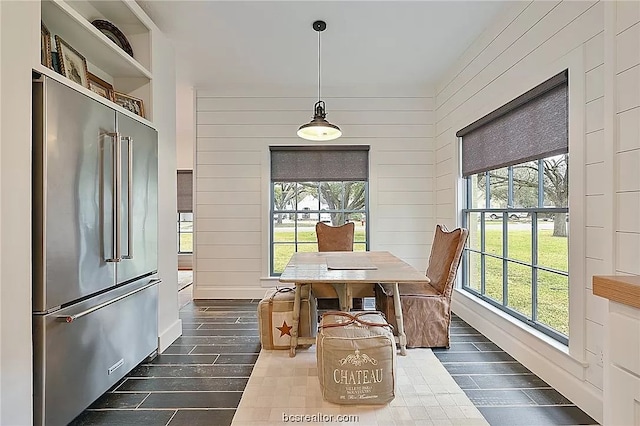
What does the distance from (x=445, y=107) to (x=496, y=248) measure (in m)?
1.93

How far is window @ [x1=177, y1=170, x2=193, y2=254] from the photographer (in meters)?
8.59

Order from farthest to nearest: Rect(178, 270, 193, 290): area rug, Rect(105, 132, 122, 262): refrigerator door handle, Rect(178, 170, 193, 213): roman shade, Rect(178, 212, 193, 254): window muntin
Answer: Rect(178, 212, 193, 254): window muntin → Rect(178, 170, 193, 213): roman shade → Rect(178, 270, 193, 290): area rug → Rect(105, 132, 122, 262): refrigerator door handle

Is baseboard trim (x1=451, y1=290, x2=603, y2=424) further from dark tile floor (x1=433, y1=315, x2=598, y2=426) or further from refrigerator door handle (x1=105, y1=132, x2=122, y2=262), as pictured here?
refrigerator door handle (x1=105, y1=132, x2=122, y2=262)

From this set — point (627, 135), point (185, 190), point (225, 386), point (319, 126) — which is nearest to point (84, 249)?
point (225, 386)

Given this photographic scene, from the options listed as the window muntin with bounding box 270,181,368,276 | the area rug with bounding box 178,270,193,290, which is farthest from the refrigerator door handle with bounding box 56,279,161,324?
the area rug with bounding box 178,270,193,290

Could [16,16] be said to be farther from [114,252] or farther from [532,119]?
[532,119]

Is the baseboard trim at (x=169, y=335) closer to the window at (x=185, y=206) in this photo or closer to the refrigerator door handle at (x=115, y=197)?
the refrigerator door handle at (x=115, y=197)

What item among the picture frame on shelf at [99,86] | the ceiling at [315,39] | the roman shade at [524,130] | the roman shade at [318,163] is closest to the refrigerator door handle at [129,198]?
the picture frame on shelf at [99,86]

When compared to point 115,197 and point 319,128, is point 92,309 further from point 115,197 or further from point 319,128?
point 319,128

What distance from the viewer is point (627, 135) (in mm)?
1767

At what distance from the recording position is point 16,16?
5.38 ft

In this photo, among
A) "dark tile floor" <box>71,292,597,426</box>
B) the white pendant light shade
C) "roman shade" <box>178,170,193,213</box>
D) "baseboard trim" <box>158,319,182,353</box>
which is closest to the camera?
"dark tile floor" <box>71,292,597,426</box>

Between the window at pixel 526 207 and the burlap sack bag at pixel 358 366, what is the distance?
1.30 m

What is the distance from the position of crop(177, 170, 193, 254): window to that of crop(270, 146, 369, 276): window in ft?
13.8
